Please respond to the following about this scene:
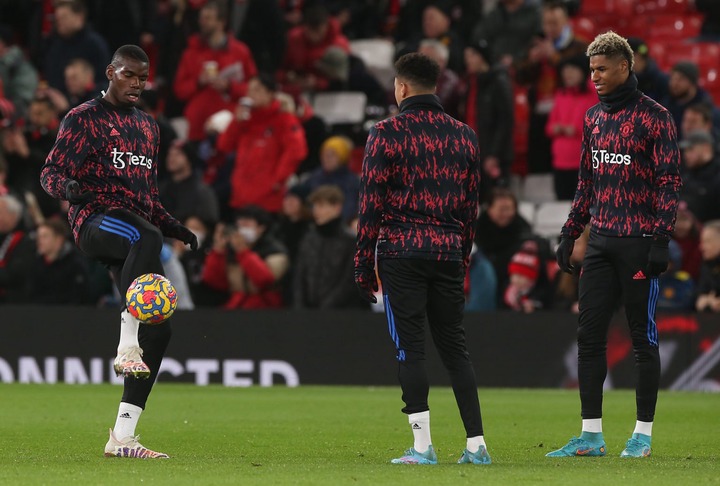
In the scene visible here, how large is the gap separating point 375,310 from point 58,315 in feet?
11.5

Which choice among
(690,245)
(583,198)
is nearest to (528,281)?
(690,245)

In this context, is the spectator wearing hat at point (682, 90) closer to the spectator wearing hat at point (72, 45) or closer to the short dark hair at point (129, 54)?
the spectator wearing hat at point (72, 45)

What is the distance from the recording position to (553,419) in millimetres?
11531

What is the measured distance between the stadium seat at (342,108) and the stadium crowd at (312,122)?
0.12 feet

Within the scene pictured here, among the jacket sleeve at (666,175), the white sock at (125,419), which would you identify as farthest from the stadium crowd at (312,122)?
the white sock at (125,419)

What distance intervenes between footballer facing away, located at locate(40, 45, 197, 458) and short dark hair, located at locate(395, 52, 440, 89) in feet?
5.31

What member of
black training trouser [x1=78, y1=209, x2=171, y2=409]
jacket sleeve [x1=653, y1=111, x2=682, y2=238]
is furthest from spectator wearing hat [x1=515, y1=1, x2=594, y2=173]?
black training trouser [x1=78, y1=209, x2=171, y2=409]

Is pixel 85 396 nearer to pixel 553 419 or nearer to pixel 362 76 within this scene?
pixel 553 419

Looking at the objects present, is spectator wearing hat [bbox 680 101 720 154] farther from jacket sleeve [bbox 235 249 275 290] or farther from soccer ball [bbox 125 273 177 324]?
soccer ball [bbox 125 273 177 324]

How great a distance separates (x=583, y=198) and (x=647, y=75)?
8.27 metres

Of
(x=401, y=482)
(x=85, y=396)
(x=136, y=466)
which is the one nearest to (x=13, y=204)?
(x=85, y=396)

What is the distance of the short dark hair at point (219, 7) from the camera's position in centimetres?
1909

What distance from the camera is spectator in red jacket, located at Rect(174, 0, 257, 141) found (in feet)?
63.0

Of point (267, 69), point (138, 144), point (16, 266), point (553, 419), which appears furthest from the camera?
point (267, 69)
